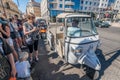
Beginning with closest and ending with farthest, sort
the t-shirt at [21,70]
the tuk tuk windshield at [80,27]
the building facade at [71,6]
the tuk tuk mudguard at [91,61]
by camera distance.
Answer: the t-shirt at [21,70], the tuk tuk mudguard at [91,61], the tuk tuk windshield at [80,27], the building facade at [71,6]

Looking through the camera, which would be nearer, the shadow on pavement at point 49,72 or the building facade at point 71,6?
the shadow on pavement at point 49,72

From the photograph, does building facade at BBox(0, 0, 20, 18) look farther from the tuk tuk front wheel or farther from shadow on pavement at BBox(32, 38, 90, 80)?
the tuk tuk front wheel

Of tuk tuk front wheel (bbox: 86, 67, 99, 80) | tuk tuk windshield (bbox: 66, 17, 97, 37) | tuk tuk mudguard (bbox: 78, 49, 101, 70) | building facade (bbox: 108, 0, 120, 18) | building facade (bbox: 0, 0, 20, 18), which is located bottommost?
tuk tuk front wheel (bbox: 86, 67, 99, 80)

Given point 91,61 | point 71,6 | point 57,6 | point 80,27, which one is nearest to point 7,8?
point 57,6

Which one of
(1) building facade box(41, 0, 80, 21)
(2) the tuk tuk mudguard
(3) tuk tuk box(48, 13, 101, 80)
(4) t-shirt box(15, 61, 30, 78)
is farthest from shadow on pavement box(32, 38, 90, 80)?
(1) building facade box(41, 0, 80, 21)

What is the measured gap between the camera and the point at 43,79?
311 cm

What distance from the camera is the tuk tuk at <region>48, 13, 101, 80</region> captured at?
2.94 metres

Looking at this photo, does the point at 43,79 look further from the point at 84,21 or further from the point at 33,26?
the point at 84,21

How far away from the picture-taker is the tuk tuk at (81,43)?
9.63 feet

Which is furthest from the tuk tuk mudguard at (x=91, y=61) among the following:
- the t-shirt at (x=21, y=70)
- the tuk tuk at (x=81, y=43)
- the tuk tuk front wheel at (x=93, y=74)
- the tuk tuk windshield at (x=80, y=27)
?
the t-shirt at (x=21, y=70)

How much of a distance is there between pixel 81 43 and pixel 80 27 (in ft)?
2.93

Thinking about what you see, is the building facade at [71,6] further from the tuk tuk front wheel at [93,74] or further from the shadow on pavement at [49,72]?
the tuk tuk front wheel at [93,74]

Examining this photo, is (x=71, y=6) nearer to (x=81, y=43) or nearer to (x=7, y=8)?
(x=7, y=8)

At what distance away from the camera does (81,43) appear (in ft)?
9.95
